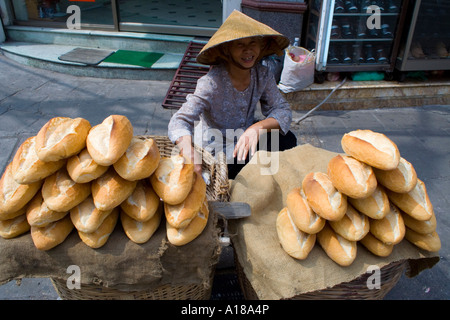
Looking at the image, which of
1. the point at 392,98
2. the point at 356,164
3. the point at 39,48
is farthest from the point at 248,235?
the point at 39,48

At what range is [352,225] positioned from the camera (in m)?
1.32

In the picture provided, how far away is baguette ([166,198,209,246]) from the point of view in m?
1.29

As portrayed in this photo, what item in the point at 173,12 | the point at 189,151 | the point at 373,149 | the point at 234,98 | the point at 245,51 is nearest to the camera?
the point at 373,149

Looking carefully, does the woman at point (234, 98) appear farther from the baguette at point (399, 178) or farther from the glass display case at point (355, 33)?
the glass display case at point (355, 33)

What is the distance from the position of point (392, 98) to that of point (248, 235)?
4071 mm

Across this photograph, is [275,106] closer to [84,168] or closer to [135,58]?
[84,168]

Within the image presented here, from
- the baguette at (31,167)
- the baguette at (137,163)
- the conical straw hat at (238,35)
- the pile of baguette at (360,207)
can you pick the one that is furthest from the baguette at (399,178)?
the baguette at (31,167)

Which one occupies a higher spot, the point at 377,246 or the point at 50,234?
the point at 50,234

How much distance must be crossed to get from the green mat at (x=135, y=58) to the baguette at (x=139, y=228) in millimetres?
4162

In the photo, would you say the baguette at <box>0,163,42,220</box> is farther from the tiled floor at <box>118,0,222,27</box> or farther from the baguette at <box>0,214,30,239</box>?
the tiled floor at <box>118,0,222,27</box>

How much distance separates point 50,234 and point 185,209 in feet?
1.73

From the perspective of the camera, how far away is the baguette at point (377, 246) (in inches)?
53.9

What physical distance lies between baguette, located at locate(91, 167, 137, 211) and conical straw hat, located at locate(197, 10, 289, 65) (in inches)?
Answer: 43.6

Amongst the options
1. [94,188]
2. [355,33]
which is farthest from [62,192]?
[355,33]
